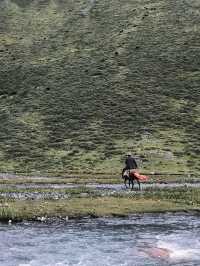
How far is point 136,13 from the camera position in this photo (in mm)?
136000

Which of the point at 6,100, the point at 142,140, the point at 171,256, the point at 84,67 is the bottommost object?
the point at 171,256

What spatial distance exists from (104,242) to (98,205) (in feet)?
33.6

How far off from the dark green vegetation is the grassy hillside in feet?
107

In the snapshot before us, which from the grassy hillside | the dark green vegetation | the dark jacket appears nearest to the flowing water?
the dark green vegetation

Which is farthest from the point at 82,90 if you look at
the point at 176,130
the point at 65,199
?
the point at 65,199

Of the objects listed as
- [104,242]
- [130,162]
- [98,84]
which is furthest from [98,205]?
[98,84]

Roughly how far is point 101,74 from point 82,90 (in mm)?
7069

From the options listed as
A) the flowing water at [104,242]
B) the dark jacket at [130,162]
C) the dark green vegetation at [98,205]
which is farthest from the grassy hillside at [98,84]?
the flowing water at [104,242]

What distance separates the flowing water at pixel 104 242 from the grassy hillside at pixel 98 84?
42252mm

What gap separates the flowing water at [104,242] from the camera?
1000 inches

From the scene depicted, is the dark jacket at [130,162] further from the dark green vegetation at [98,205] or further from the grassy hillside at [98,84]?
the grassy hillside at [98,84]

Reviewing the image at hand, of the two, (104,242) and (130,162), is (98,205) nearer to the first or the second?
(104,242)

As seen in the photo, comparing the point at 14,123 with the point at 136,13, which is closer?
the point at 14,123

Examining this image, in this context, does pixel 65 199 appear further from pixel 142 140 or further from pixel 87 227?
pixel 142 140
